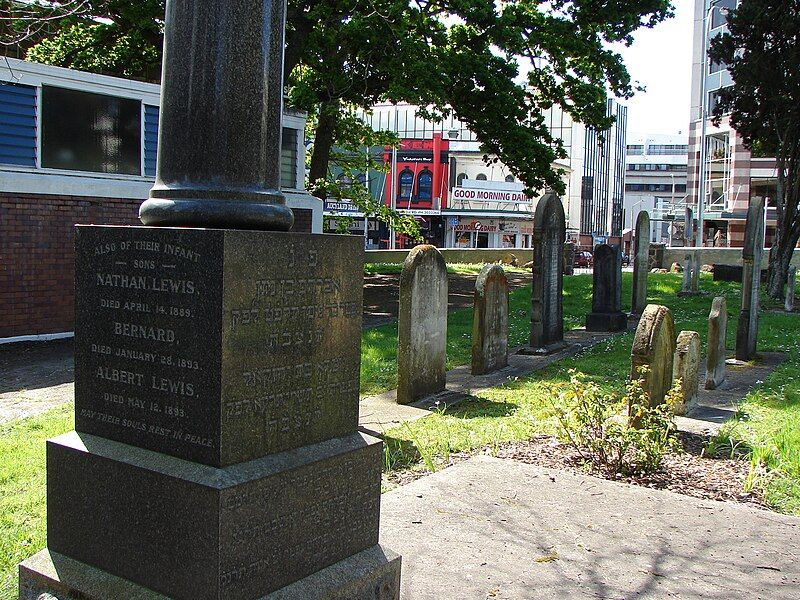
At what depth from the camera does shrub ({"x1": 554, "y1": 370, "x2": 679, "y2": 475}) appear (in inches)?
238

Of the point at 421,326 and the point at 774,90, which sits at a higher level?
Answer: the point at 774,90

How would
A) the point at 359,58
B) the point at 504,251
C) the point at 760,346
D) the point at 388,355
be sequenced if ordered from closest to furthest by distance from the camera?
the point at 388,355 → the point at 760,346 → the point at 359,58 → the point at 504,251

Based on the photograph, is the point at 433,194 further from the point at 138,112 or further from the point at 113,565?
the point at 113,565

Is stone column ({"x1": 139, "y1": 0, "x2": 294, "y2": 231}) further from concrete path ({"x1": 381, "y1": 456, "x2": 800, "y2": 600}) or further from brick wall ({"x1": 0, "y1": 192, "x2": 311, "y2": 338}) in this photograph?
brick wall ({"x1": 0, "y1": 192, "x2": 311, "y2": 338})

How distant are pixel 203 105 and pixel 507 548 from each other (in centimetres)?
271

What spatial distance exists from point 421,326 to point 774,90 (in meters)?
15.1

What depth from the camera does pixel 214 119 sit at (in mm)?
3498

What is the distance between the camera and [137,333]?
11.3 feet

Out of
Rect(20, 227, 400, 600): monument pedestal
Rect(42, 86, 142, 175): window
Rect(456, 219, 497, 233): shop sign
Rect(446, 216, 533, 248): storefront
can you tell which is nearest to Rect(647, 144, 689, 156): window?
Rect(446, 216, 533, 248): storefront

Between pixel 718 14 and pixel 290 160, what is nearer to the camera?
pixel 290 160

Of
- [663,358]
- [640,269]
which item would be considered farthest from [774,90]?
[663,358]

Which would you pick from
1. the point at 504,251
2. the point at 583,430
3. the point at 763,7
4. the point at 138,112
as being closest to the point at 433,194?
the point at 504,251

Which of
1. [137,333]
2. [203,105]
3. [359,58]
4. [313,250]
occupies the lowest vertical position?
[137,333]

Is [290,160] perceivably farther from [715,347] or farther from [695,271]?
[715,347]
